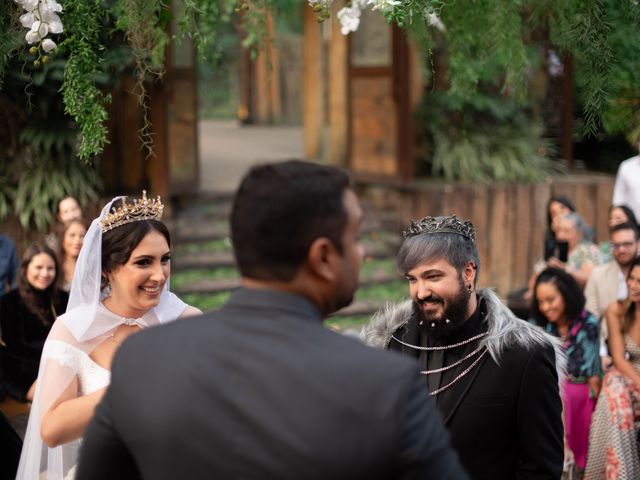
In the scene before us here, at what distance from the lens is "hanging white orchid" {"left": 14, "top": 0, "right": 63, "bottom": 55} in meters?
3.67

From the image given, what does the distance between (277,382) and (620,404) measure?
4257 millimetres

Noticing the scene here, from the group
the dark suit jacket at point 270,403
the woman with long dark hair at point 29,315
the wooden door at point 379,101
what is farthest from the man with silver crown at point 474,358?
the wooden door at point 379,101

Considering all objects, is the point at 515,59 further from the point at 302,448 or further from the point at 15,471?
the point at 302,448

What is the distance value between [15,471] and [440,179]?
24.9 feet

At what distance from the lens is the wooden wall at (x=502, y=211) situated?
10.5m

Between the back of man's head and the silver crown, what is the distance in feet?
5.23

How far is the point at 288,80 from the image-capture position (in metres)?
19.6

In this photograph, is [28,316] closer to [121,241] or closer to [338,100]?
[121,241]

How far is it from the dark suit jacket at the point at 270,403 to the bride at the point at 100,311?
58.7 inches

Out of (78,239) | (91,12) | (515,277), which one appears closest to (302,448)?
(91,12)

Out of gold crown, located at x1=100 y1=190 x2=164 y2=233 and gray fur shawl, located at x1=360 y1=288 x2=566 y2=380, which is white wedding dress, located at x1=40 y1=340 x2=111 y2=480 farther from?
gray fur shawl, located at x1=360 y1=288 x2=566 y2=380

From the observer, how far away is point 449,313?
3270 mm

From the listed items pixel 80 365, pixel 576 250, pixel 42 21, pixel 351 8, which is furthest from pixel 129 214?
pixel 576 250

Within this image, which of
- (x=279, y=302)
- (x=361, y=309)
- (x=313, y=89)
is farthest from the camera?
(x=313, y=89)
